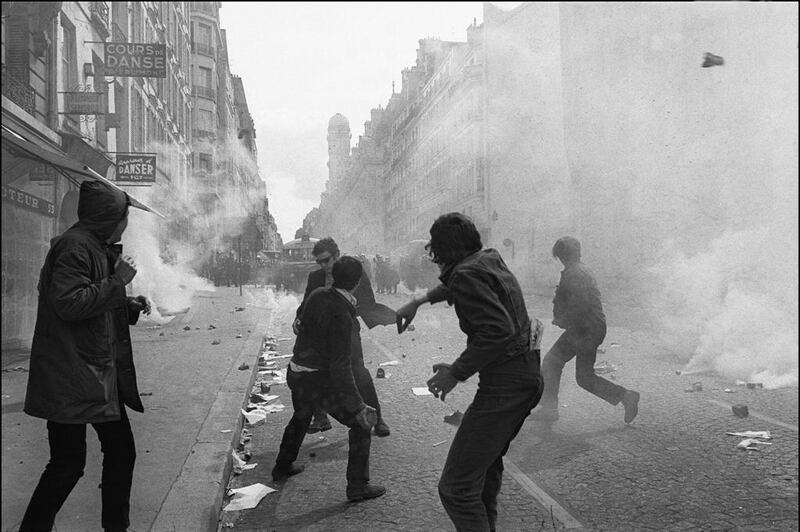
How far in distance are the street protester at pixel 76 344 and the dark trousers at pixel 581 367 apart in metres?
3.14

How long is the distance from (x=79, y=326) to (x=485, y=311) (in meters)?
1.48

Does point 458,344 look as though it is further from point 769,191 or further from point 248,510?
point 248,510

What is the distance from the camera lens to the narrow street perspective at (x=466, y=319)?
227 centimetres

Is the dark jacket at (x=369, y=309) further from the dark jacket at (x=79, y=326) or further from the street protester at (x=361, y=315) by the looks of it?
the dark jacket at (x=79, y=326)

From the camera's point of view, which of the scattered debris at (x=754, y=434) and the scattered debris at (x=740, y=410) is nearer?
the scattered debris at (x=754, y=434)

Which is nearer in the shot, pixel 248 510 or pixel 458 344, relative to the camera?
pixel 248 510

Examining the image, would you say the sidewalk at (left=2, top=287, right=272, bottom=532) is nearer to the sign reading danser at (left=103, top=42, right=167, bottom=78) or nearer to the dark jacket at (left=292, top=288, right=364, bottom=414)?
the dark jacket at (left=292, top=288, right=364, bottom=414)

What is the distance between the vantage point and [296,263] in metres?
22.2

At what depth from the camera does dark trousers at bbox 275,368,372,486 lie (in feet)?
10.4

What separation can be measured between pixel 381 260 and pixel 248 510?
18429 millimetres

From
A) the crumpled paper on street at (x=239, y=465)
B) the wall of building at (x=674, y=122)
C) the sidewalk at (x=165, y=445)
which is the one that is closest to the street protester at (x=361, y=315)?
the crumpled paper on street at (x=239, y=465)

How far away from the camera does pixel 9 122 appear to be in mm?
5812

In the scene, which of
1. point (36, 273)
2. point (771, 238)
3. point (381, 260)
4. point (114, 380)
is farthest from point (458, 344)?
point (381, 260)

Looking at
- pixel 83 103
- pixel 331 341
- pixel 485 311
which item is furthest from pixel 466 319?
pixel 83 103
